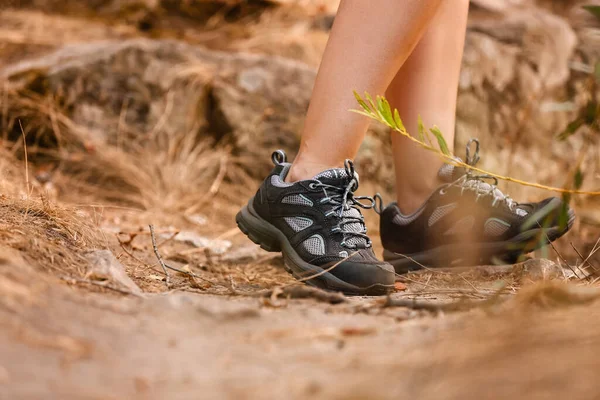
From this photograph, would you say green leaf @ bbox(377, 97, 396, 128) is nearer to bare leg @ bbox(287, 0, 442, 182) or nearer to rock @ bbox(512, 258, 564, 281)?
bare leg @ bbox(287, 0, 442, 182)

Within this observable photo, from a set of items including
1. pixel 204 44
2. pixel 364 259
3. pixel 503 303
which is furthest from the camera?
pixel 204 44

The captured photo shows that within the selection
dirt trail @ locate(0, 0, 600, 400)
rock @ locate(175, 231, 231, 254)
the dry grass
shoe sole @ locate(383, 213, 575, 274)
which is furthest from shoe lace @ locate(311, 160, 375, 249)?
rock @ locate(175, 231, 231, 254)

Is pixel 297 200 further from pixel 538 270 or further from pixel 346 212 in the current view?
pixel 538 270

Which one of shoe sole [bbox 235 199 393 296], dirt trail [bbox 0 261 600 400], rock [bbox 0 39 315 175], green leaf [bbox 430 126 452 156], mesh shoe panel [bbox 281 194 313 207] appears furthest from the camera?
rock [bbox 0 39 315 175]

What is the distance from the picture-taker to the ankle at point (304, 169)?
1424 millimetres

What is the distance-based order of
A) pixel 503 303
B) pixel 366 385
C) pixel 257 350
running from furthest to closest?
1. pixel 503 303
2. pixel 257 350
3. pixel 366 385

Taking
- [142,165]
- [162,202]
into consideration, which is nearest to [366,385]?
[162,202]

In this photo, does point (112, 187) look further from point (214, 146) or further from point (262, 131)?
point (262, 131)

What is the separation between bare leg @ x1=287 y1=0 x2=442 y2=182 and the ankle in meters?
0.03

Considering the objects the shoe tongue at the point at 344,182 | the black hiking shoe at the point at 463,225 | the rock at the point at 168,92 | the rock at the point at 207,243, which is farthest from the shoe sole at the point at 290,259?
the rock at the point at 168,92

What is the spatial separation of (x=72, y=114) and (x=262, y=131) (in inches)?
36.7

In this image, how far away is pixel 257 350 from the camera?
2.43 feet

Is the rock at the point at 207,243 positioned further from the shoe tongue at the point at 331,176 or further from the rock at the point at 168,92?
the rock at the point at 168,92

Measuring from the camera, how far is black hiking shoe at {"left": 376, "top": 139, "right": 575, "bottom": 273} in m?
1.65
